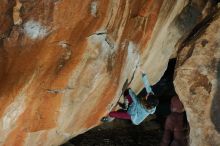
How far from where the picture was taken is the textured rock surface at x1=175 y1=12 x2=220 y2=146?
8.33 metres

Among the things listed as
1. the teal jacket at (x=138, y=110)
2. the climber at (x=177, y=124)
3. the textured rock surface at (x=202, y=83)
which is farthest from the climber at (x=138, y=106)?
the climber at (x=177, y=124)

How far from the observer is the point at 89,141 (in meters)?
11.6

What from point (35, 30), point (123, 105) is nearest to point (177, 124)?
point (123, 105)

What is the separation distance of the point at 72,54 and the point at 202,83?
3281 mm

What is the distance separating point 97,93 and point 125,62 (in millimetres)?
796

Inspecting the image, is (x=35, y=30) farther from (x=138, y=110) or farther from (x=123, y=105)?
(x=123, y=105)

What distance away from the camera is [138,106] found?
8141 mm

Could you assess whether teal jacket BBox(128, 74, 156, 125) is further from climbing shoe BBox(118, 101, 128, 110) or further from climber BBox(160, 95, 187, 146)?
climber BBox(160, 95, 187, 146)

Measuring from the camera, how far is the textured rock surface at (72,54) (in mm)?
5762

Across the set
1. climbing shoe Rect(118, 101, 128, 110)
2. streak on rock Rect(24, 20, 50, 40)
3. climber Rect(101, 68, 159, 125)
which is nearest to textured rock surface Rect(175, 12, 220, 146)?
climber Rect(101, 68, 159, 125)

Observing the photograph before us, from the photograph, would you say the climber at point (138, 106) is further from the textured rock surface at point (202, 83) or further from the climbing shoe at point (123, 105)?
the textured rock surface at point (202, 83)

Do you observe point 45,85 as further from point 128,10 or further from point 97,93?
point 128,10

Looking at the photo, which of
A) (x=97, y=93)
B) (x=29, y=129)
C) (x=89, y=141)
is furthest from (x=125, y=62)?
(x=89, y=141)

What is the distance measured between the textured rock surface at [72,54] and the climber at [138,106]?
0.30 metres
